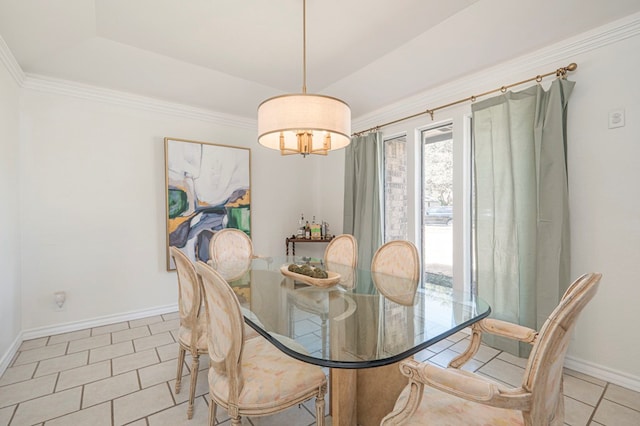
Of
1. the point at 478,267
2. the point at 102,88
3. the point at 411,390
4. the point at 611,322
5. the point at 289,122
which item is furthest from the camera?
the point at 102,88

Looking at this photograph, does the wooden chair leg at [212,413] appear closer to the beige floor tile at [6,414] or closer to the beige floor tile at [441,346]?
the beige floor tile at [6,414]

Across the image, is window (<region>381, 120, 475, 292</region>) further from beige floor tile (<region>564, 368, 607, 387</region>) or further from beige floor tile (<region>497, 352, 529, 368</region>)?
beige floor tile (<region>564, 368, 607, 387</region>)

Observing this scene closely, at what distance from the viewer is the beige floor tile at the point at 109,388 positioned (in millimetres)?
1909

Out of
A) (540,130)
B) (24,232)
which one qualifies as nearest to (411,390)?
(540,130)

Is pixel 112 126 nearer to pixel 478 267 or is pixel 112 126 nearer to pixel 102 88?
pixel 102 88

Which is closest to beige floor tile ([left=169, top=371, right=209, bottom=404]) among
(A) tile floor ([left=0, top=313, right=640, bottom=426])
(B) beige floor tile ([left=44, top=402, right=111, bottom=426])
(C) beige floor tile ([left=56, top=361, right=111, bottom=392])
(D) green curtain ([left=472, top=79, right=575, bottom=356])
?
(A) tile floor ([left=0, top=313, right=640, bottom=426])

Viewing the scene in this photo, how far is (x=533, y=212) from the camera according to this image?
2303 millimetres

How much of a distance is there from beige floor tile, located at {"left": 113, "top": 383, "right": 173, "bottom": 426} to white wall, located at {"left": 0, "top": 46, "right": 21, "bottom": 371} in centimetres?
121

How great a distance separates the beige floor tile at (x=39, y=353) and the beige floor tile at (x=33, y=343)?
0.24 ft

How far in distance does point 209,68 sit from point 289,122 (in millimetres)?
1922

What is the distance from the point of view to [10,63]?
7.95 feet

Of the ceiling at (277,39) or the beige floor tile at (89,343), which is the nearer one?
the ceiling at (277,39)

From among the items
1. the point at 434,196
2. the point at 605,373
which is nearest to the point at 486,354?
the point at 605,373

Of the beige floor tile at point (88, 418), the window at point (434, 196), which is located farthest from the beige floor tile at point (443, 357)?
the beige floor tile at point (88, 418)
